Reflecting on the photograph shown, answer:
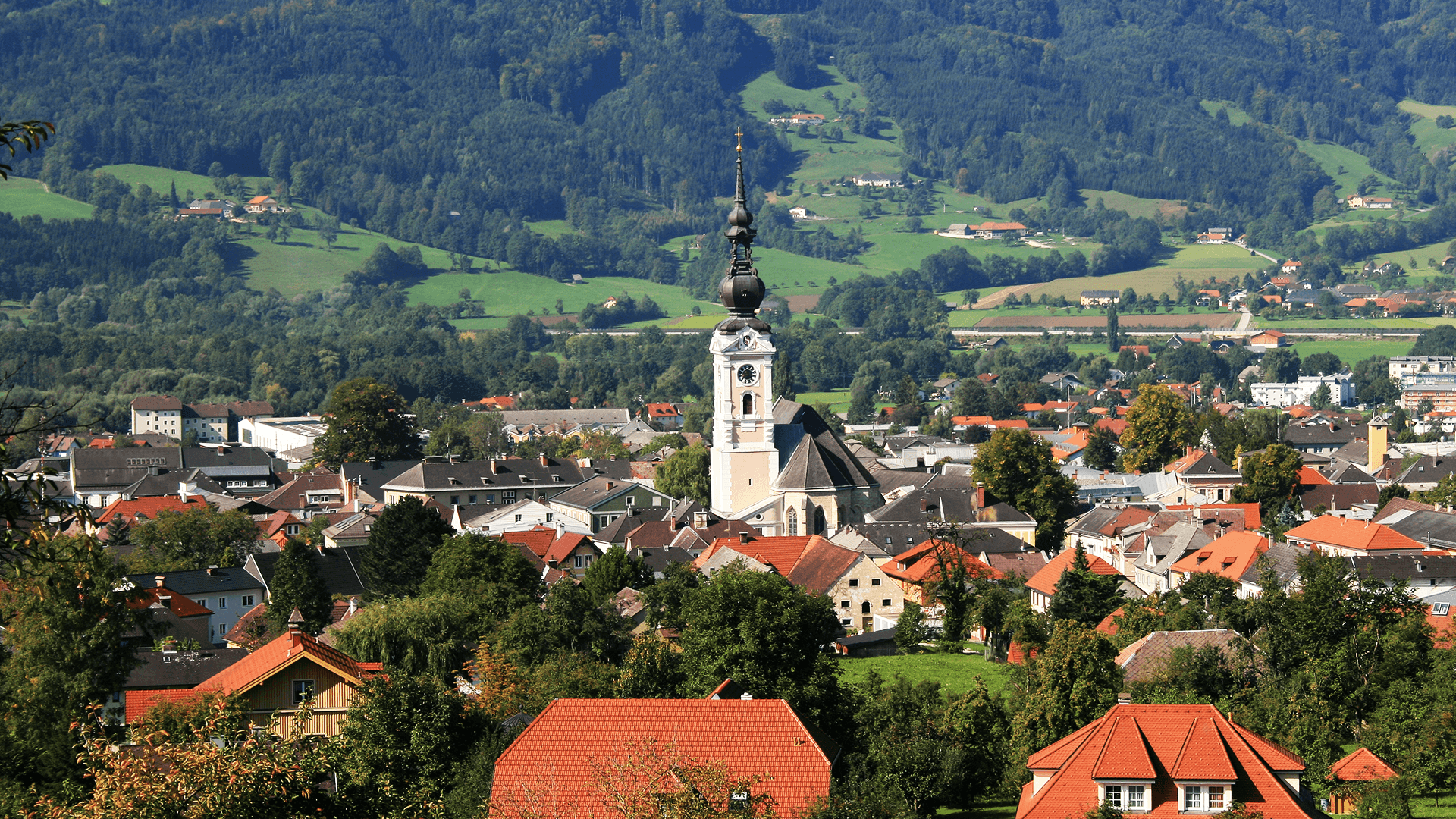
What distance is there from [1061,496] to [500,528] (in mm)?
22998

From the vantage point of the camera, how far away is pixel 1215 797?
25578 millimetres

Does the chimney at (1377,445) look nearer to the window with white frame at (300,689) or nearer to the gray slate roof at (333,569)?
the gray slate roof at (333,569)

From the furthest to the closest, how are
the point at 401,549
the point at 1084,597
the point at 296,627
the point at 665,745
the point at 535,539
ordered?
the point at 535,539
the point at 401,549
the point at 1084,597
the point at 296,627
the point at 665,745

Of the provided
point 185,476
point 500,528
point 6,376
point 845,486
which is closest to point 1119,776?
point 6,376

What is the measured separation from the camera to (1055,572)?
54.7 m

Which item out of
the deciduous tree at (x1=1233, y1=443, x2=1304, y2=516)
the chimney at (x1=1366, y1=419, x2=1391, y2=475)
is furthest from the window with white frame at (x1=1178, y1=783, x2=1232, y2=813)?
the chimney at (x1=1366, y1=419, x2=1391, y2=475)

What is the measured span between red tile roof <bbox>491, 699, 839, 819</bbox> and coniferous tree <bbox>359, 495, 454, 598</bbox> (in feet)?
92.0

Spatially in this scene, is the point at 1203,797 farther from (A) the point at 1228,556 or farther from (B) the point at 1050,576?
(A) the point at 1228,556

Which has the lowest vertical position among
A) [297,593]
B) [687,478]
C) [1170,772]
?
[687,478]

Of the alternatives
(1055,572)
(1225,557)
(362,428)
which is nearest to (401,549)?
(1055,572)

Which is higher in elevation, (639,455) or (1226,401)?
(639,455)

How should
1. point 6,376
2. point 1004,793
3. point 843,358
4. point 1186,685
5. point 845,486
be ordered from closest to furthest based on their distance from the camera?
point 6,376 → point 1004,793 → point 1186,685 → point 845,486 → point 843,358

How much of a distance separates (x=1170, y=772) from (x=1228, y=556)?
3164 centimetres

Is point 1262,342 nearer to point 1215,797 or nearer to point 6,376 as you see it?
point 1215,797
